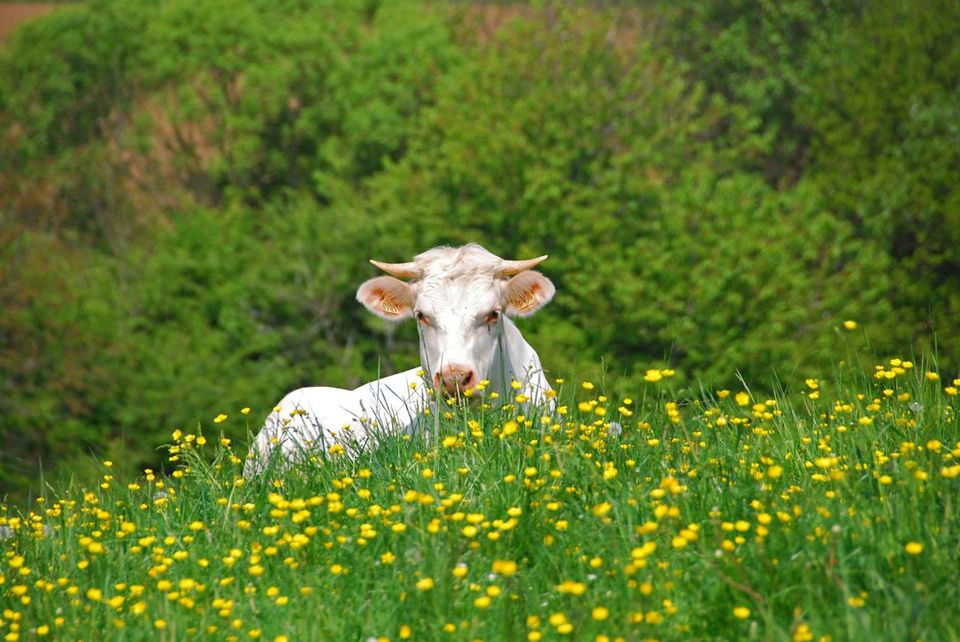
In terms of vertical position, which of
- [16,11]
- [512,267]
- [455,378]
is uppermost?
[16,11]

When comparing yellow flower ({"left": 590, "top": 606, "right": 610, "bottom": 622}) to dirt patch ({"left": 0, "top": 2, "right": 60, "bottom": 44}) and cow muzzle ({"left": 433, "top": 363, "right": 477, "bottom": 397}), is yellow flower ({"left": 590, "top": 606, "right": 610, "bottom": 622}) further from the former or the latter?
dirt patch ({"left": 0, "top": 2, "right": 60, "bottom": 44})

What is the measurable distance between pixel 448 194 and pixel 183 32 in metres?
12.9

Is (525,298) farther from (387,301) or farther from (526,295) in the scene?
(387,301)

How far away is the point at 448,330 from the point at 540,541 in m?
2.88

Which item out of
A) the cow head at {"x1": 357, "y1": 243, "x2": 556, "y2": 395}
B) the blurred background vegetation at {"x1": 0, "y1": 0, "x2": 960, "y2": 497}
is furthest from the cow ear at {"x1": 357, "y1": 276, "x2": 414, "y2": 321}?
the blurred background vegetation at {"x1": 0, "y1": 0, "x2": 960, "y2": 497}

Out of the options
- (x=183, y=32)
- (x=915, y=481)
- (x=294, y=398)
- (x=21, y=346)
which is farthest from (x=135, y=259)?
(x=915, y=481)

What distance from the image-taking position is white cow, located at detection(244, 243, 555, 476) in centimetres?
743

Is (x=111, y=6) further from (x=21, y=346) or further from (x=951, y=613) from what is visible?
(x=951, y=613)

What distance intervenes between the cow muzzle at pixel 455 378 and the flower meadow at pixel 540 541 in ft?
3.27

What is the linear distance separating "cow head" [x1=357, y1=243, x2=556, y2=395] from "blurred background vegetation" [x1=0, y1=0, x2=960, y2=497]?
13.8m

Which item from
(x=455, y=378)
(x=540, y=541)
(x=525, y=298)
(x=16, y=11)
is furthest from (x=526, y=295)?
(x=16, y=11)

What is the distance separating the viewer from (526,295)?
808cm

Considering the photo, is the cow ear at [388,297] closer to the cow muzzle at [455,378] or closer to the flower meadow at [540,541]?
the cow muzzle at [455,378]

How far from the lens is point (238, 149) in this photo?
1435 inches
